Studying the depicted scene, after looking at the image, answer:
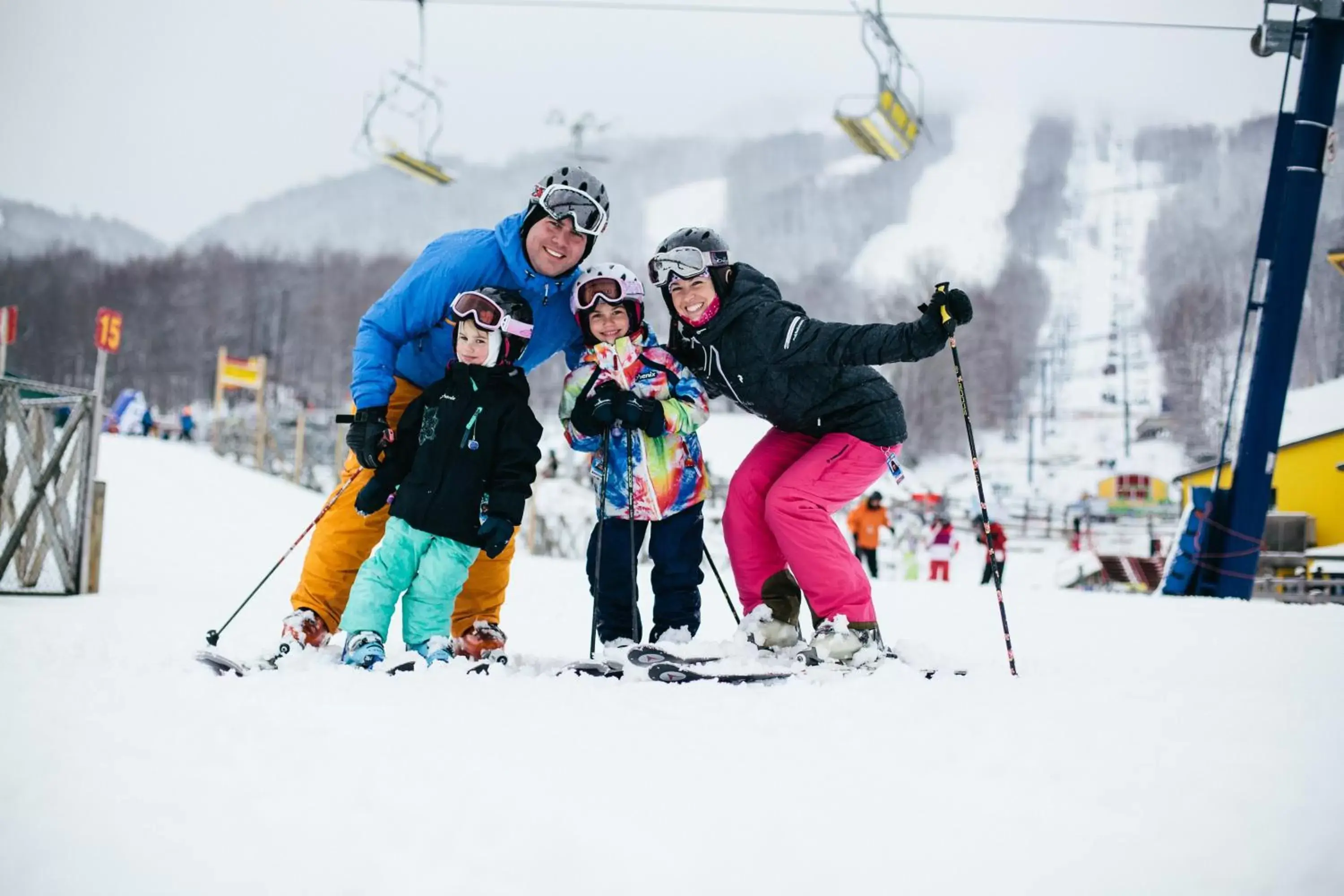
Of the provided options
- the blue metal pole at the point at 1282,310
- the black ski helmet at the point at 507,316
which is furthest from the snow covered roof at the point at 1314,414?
the black ski helmet at the point at 507,316

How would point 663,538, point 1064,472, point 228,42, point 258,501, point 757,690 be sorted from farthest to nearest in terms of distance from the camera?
1. point 228,42
2. point 1064,472
3. point 258,501
4. point 663,538
5. point 757,690

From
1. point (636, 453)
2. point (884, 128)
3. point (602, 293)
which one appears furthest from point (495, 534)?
point (884, 128)

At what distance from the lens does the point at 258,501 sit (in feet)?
44.2

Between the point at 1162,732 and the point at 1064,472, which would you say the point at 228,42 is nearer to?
the point at 1064,472

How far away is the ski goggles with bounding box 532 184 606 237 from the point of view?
2799 millimetres

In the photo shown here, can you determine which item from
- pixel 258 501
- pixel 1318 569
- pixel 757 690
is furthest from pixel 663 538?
pixel 258 501

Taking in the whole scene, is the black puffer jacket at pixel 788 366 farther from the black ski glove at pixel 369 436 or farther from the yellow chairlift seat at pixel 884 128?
the yellow chairlift seat at pixel 884 128

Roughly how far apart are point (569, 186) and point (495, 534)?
110 cm

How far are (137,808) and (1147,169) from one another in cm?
7486

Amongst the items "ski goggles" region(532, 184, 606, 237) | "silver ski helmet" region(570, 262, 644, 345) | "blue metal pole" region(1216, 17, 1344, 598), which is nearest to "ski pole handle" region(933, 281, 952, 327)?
"silver ski helmet" region(570, 262, 644, 345)

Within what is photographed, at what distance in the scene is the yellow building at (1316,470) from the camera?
38.2 ft

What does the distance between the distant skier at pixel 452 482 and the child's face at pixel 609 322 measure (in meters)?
0.22

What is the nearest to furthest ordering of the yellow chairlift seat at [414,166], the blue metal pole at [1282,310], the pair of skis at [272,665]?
1. the pair of skis at [272,665]
2. the blue metal pole at [1282,310]
3. the yellow chairlift seat at [414,166]

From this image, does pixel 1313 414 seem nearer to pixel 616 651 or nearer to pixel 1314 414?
pixel 1314 414
